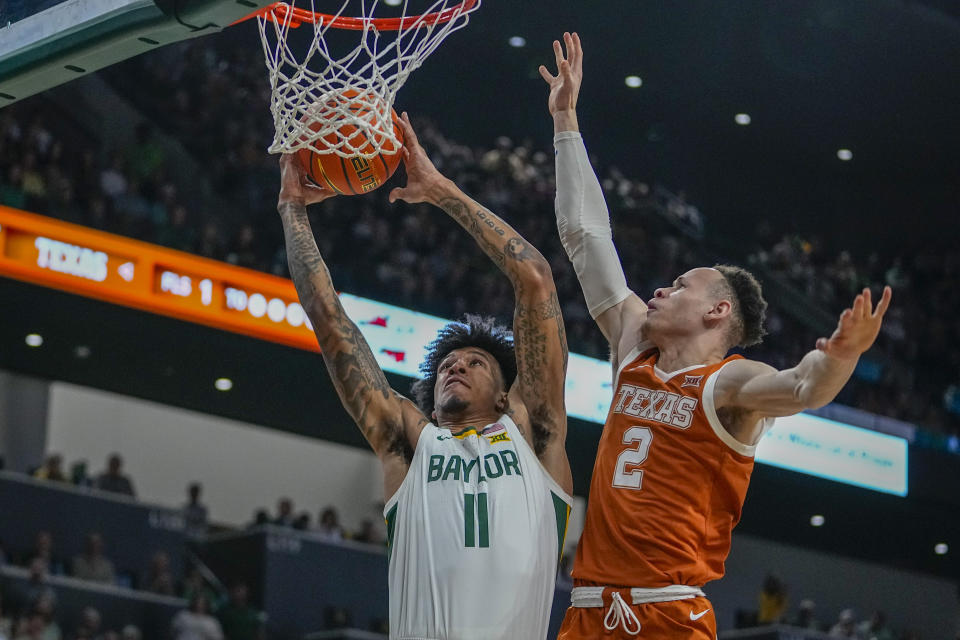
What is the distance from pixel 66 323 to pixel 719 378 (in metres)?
10.5

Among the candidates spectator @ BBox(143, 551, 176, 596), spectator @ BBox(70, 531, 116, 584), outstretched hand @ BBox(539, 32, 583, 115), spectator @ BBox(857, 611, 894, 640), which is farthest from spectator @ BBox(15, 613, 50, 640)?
spectator @ BBox(857, 611, 894, 640)

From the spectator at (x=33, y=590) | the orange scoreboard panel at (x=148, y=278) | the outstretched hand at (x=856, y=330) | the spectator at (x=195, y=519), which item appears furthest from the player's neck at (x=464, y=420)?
the spectator at (x=195, y=519)

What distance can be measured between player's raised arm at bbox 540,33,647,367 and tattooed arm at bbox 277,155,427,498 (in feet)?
2.26

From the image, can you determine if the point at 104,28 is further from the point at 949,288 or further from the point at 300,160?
the point at 949,288

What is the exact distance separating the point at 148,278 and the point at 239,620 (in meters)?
3.16

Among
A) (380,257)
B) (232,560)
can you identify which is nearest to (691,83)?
(380,257)

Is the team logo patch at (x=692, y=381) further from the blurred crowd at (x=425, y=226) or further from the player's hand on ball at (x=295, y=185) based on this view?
the blurred crowd at (x=425, y=226)

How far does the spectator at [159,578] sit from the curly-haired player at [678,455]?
9.42 metres

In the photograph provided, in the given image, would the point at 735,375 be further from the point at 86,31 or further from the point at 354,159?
the point at 86,31

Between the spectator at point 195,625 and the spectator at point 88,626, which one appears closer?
the spectator at point 88,626

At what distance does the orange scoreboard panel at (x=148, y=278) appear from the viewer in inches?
500

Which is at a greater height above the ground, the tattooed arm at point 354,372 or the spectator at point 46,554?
the spectator at point 46,554

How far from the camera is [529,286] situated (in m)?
4.82

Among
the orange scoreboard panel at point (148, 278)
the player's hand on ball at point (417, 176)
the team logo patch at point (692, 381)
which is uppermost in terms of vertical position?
the orange scoreboard panel at point (148, 278)
